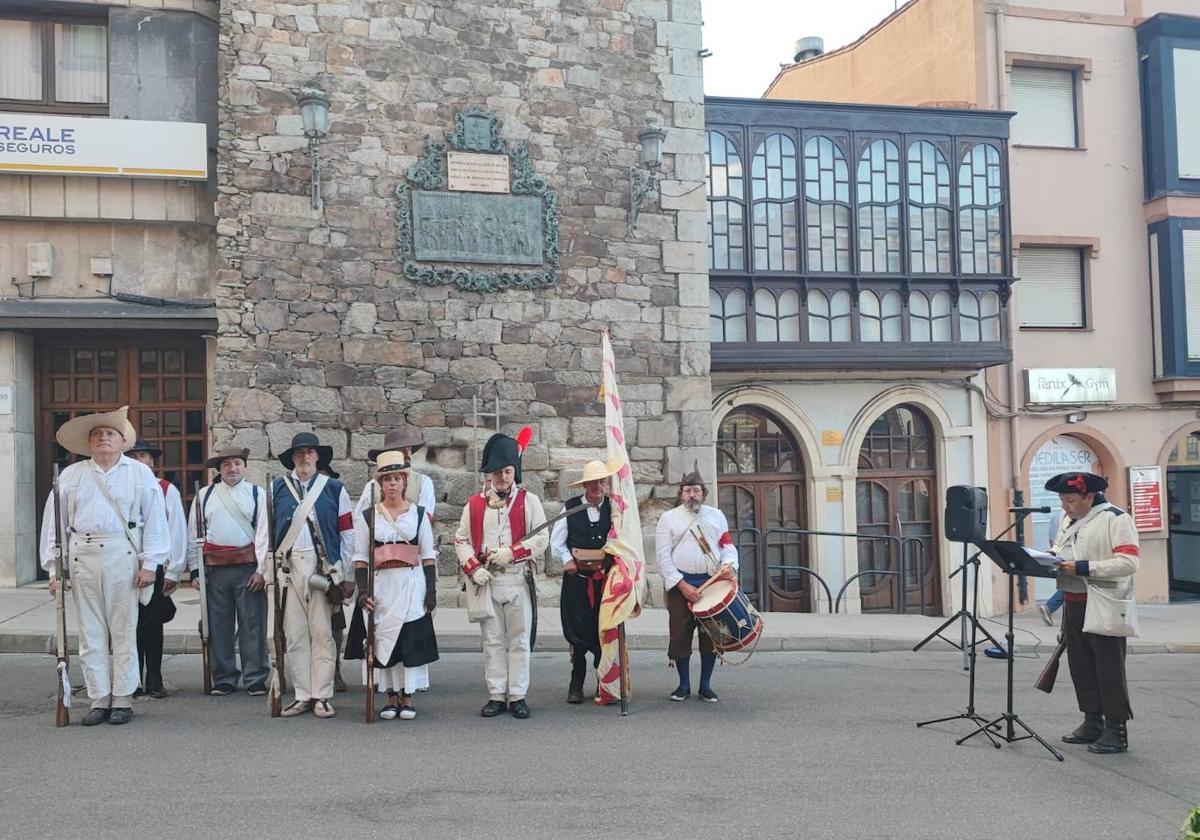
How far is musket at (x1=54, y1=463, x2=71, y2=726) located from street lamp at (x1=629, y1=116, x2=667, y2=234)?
7052 millimetres

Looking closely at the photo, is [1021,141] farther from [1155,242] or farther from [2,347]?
[2,347]

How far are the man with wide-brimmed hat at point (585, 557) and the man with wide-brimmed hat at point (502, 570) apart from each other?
0.90 feet

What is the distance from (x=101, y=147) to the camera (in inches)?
418

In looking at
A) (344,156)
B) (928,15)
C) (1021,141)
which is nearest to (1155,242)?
(1021,141)

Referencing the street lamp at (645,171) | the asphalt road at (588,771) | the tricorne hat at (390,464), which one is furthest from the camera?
the street lamp at (645,171)

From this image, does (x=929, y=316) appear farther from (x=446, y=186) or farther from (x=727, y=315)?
(x=446, y=186)

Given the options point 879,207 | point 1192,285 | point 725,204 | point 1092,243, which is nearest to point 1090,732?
point 725,204

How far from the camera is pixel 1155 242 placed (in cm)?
1523

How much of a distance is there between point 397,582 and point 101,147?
703 cm

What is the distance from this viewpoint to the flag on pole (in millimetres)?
6750

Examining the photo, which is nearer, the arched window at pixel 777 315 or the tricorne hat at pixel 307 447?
the tricorne hat at pixel 307 447

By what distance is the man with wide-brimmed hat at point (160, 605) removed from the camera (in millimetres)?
6898

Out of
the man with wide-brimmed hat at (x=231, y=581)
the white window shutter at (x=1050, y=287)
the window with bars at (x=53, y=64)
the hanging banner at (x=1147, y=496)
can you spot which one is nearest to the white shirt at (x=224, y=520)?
the man with wide-brimmed hat at (x=231, y=581)

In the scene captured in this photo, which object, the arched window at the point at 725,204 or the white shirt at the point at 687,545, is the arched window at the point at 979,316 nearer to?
the arched window at the point at 725,204
